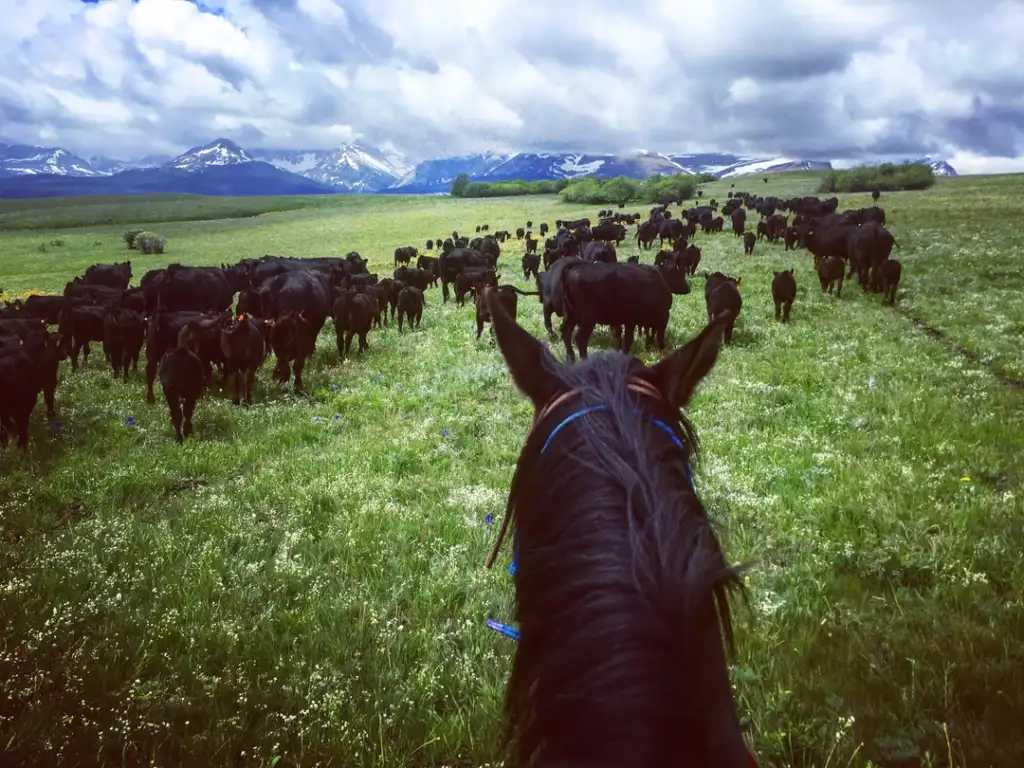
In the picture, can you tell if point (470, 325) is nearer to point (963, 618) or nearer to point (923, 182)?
point (963, 618)

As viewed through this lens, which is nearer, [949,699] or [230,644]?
[949,699]

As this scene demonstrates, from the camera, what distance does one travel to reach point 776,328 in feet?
49.1

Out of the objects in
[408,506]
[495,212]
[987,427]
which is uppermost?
[495,212]

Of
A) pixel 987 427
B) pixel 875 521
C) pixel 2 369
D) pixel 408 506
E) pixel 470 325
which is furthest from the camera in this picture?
pixel 470 325

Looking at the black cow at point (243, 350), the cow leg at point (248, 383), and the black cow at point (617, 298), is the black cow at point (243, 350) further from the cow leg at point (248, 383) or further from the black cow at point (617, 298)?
the black cow at point (617, 298)

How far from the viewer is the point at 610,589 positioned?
137 cm

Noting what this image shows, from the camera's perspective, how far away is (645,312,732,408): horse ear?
75.2 inches

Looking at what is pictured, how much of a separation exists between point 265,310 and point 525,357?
47.9 ft

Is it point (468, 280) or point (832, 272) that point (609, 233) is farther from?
point (832, 272)

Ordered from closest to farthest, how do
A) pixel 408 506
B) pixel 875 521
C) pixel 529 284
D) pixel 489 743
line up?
pixel 489 743
pixel 875 521
pixel 408 506
pixel 529 284

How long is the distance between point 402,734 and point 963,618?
3669 millimetres

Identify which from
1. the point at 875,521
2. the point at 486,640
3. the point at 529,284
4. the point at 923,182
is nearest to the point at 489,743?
the point at 486,640

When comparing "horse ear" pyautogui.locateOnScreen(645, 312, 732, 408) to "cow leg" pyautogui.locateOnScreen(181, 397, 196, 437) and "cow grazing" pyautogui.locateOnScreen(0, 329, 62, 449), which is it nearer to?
"cow leg" pyautogui.locateOnScreen(181, 397, 196, 437)

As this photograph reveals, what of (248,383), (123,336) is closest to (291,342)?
(248,383)
